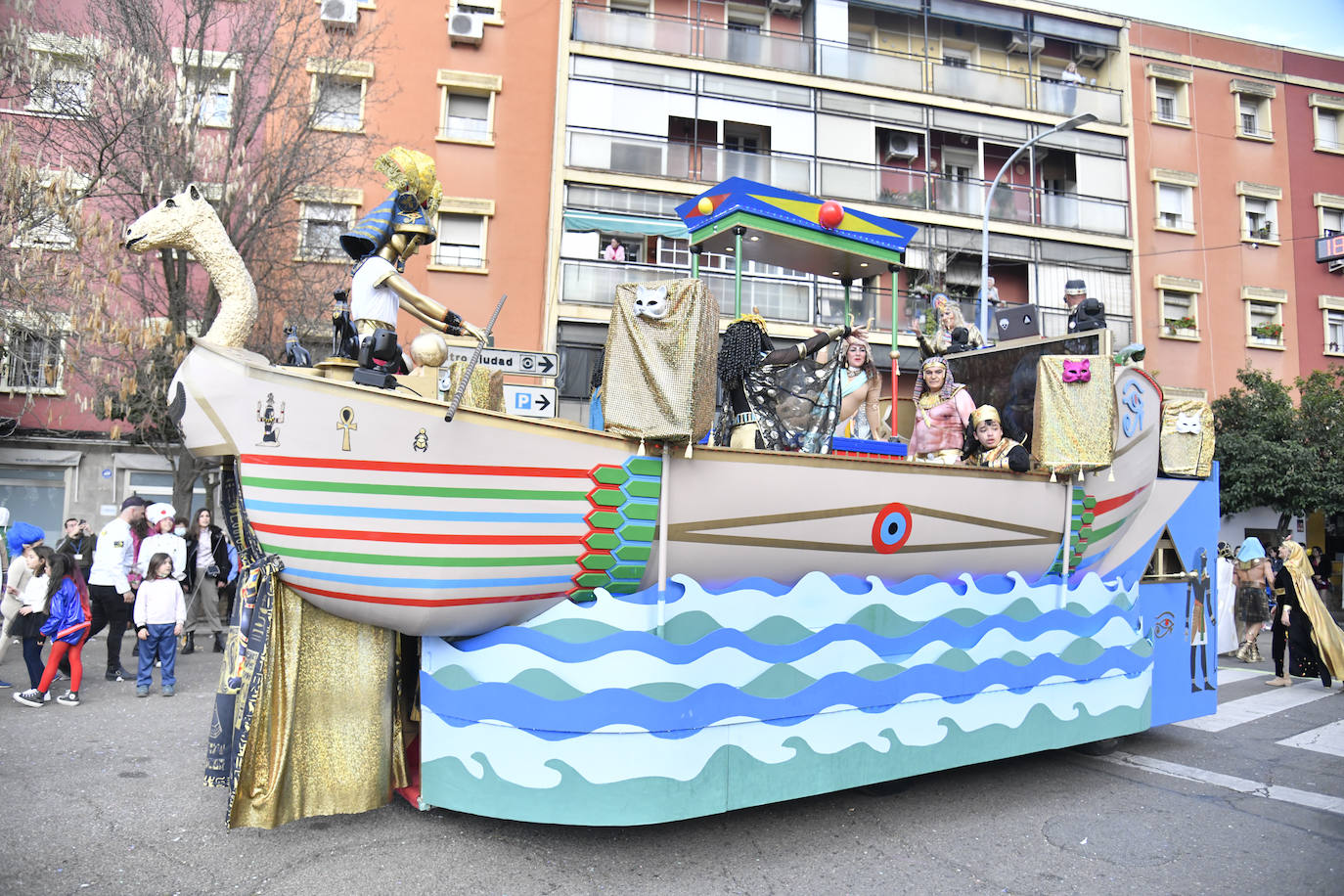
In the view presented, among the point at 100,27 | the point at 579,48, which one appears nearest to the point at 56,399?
the point at 100,27

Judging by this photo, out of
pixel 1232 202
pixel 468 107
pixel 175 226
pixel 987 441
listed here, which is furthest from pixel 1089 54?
pixel 175 226

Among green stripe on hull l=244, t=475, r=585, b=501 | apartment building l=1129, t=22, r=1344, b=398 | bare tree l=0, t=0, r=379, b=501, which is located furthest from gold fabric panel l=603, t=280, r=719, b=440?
apartment building l=1129, t=22, r=1344, b=398

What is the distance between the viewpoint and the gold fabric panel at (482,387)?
198 inches

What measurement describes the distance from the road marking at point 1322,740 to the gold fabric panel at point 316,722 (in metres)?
7.70

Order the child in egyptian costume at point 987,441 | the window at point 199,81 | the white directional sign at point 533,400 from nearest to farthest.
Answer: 1. the white directional sign at point 533,400
2. the child in egyptian costume at point 987,441
3. the window at point 199,81

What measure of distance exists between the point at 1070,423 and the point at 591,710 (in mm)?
4278

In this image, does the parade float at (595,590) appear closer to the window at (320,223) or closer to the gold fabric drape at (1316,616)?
the gold fabric drape at (1316,616)

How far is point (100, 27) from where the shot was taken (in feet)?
36.9

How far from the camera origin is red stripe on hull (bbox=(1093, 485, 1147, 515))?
685 cm

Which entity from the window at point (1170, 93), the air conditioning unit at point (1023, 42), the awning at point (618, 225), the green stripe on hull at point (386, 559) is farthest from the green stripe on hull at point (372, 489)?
the window at point (1170, 93)

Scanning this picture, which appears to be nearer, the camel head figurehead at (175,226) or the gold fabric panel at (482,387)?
the camel head figurehead at (175,226)

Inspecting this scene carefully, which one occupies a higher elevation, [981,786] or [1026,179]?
[1026,179]

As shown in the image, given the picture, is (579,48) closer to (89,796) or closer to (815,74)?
Answer: (815,74)

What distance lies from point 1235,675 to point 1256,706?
2529 millimetres
